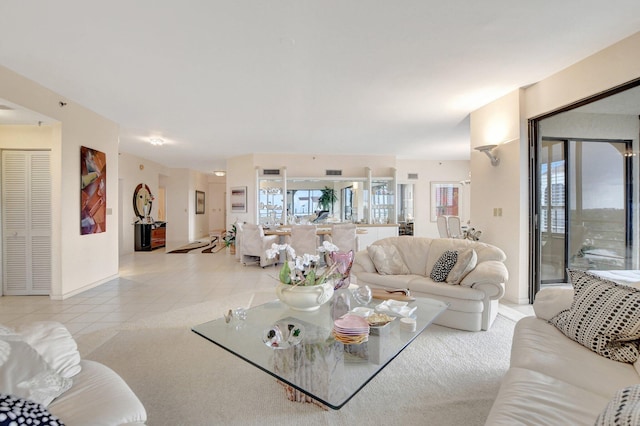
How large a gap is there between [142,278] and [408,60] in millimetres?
5266

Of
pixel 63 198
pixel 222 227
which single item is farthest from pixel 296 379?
pixel 222 227

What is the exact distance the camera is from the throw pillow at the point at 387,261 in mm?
3518

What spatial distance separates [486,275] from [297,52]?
2.80 meters

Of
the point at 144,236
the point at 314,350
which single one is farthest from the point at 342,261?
the point at 144,236

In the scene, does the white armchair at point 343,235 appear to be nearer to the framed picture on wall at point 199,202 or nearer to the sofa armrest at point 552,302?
the sofa armrest at point 552,302

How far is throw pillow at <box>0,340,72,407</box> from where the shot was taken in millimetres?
1065

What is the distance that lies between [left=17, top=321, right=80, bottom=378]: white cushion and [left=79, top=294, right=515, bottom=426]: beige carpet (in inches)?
22.9

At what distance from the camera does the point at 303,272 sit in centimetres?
225

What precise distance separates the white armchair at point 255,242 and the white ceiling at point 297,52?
2.25 meters

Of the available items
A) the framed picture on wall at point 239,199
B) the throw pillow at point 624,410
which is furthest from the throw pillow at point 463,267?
the framed picture on wall at point 239,199

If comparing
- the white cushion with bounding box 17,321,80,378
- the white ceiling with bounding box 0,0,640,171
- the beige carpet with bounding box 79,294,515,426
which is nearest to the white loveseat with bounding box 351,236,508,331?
the beige carpet with bounding box 79,294,515,426

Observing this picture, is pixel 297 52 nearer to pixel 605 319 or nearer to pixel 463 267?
pixel 463 267

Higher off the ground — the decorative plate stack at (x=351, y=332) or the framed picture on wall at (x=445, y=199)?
the framed picture on wall at (x=445, y=199)

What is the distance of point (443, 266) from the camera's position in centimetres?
314
